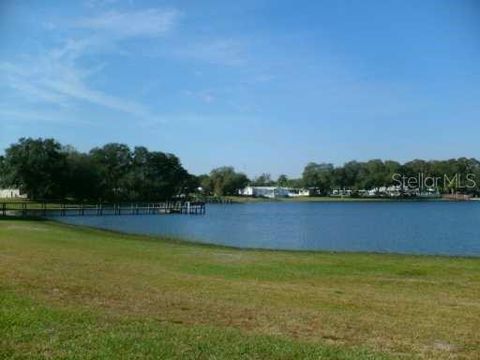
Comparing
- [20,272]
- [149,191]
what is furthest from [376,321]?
[149,191]

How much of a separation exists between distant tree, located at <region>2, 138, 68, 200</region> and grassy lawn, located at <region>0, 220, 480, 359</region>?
114 m

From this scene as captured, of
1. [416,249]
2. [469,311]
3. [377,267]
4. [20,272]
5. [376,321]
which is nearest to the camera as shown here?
[376,321]

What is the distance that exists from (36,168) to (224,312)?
4930 inches

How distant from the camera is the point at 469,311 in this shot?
1253cm

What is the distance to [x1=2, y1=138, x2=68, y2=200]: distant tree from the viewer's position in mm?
129000

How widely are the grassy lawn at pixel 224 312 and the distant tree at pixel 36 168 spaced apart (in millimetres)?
114291

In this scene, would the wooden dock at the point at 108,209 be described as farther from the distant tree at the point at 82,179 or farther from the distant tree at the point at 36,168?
the distant tree at the point at 82,179

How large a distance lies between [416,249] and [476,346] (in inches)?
1323

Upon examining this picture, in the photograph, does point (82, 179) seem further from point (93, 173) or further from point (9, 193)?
point (9, 193)

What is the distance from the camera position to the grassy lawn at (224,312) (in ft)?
27.0

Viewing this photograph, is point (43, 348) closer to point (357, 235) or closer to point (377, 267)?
point (377, 267)

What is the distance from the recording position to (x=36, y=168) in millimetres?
129375

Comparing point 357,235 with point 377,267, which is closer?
point 377,267

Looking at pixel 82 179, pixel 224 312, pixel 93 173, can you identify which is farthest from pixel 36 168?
pixel 224 312
